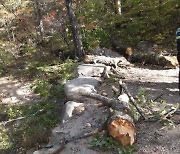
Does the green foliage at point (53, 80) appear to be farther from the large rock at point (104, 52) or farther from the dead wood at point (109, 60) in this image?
the large rock at point (104, 52)

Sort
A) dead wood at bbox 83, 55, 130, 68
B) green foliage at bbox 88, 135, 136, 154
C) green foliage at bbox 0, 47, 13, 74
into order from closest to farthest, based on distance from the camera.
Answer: green foliage at bbox 88, 135, 136, 154 < dead wood at bbox 83, 55, 130, 68 < green foliage at bbox 0, 47, 13, 74

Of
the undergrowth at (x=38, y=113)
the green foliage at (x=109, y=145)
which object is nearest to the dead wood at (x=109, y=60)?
the undergrowth at (x=38, y=113)

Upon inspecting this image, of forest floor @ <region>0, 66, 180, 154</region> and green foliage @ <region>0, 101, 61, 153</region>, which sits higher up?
forest floor @ <region>0, 66, 180, 154</region>

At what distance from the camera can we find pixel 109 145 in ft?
21.1

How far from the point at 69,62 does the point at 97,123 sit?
19.8ft

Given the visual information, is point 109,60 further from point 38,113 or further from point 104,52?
point 38,113

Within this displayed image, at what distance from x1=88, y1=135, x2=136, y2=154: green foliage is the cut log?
98 millimetres

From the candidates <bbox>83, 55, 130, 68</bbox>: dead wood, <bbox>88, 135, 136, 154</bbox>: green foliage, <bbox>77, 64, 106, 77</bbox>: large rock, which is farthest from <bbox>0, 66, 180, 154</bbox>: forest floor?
<bbox>77, 64, 106, 77</bbox>: large rock

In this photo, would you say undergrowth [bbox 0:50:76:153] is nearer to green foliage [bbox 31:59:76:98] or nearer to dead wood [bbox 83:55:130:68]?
green foliage [bbox 31:59:76:98]

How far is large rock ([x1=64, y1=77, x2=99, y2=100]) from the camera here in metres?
9.17

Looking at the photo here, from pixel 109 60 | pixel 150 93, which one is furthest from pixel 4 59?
pixel 150 93

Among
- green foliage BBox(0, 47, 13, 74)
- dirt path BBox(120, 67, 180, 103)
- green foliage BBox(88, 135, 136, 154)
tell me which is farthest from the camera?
green foliage BBox(0, 47, 13, 74)

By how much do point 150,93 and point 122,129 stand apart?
2.96m

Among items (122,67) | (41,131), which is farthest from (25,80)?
(41,131)
